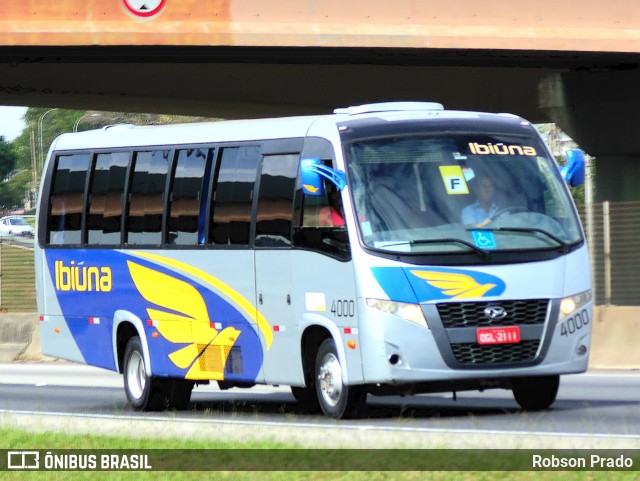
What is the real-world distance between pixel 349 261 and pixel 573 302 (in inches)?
80.0

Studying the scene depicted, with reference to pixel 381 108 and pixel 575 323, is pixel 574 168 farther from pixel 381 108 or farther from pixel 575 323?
pixel 381 108

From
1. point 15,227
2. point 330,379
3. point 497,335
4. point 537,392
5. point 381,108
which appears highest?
point 15,227

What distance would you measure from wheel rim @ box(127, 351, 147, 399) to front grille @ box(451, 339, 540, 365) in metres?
4.84

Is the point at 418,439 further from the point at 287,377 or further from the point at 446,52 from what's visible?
the point at 446,52

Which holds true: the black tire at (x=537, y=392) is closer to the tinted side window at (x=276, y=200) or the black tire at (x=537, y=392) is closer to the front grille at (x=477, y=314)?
the front grille at (x=477, y=314)

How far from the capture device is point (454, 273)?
14.2 metres

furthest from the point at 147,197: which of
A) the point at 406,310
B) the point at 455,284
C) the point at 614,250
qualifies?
the point at 614,250

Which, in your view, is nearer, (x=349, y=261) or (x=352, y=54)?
(x=349, y=261)

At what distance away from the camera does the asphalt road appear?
37.4ft

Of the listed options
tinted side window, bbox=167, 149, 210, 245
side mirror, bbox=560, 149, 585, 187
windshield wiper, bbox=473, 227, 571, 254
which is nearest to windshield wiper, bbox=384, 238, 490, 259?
windshield wiper, bbox=473, 227, 571, 254

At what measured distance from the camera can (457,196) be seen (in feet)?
48.2

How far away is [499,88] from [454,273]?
2035 centimetres

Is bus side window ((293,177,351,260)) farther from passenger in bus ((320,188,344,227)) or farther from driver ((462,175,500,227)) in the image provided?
driver ((462,175,500,227))

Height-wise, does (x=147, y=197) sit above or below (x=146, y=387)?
above
